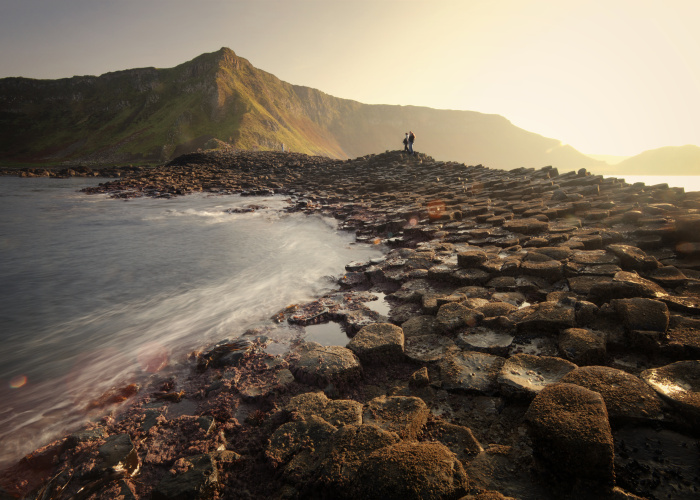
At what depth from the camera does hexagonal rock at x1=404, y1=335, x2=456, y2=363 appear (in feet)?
10.5

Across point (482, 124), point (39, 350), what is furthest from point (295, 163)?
point (482, 124)

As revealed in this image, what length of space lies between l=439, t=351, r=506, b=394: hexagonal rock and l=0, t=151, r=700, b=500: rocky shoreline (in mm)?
16

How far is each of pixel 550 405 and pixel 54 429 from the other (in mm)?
4183

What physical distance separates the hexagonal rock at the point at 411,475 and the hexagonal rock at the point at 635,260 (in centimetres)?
438

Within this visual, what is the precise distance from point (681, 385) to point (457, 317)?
183 cm

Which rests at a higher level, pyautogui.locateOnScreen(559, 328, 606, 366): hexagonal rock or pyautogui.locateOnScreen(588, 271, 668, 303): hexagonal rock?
pyautogui.locateOnScreen(588, 271, 668, 303): hexagonal rock

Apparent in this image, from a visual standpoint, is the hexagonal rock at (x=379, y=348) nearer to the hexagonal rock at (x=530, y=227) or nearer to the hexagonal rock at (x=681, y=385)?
the hexagonal rock at (x=681, y=385)

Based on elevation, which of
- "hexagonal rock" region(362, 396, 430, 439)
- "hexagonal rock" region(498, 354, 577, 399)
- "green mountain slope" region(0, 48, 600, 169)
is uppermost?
"green mountain slope" region(0, 48, 600, 169)

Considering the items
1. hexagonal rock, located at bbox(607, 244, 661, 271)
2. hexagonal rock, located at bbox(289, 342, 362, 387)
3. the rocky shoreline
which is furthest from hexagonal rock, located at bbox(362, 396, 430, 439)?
hexagonal rock, located at bbox(607, 244, 661, 271)

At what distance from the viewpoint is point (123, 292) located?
248 inches

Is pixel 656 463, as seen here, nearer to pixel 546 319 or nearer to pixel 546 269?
pixel 546 319

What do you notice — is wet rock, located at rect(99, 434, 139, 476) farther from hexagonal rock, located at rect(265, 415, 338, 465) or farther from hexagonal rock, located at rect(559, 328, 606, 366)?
hexagonal rock, located at rect(559, 328, 606, 366)

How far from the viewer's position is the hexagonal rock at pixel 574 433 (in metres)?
1.58

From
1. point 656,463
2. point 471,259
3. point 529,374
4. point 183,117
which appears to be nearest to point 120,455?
point 529,374
